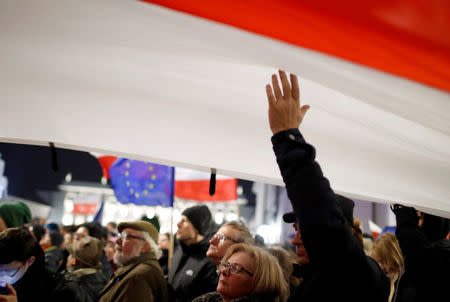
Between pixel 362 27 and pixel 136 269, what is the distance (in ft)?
11.9

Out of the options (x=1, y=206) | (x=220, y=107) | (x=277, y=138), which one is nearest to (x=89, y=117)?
(x=220, y=107)

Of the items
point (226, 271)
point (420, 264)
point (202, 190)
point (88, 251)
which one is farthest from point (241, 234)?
point (202, 190)

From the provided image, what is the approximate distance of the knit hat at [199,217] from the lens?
5262 mm

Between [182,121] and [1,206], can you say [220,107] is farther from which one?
[1,206]

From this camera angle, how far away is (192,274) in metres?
4.83

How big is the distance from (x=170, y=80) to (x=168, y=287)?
2.93 meters

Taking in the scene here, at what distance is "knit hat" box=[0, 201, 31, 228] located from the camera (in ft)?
15.1

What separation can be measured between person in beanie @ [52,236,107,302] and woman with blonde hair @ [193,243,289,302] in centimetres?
208

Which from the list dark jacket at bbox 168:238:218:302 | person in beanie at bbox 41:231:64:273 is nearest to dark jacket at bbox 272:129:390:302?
dark jacket at bbox 168:238:218:302

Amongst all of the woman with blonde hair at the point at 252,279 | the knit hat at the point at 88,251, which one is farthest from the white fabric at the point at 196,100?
the knit hat at the point at 88,251

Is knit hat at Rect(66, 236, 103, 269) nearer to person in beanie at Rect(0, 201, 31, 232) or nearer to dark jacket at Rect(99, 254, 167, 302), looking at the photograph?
person in beanie at Rect(0, 201, 31, 232)

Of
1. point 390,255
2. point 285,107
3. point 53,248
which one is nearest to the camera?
point 285,107

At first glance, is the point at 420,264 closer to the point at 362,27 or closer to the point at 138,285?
the point at 362,27

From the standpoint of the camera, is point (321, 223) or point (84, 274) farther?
point (84, 274)
